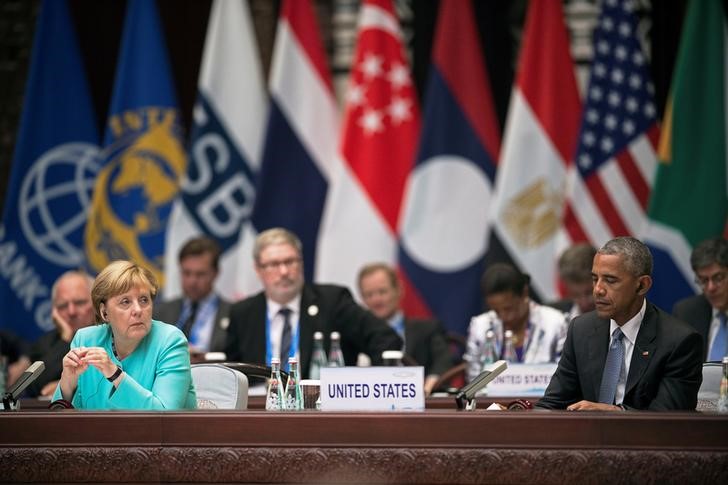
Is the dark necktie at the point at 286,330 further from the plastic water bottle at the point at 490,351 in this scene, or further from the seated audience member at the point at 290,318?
the plastic water bottle at the point at 490,351

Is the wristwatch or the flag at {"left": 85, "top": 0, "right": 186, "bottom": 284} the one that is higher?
the flag at {"left": 85, "top": 0, "right": 186, "bottom": 284}

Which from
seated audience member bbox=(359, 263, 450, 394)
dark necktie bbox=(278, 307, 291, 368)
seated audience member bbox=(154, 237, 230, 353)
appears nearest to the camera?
dark necktie bbox=(278, 307, 291, 368)

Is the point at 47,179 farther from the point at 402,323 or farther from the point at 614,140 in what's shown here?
the point at 614,140

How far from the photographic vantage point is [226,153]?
8117 millimetres

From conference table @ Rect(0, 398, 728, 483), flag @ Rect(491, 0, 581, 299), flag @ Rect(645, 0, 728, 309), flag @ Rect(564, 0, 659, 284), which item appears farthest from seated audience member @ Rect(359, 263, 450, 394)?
conference table @ Rect(0, 398, 728, 483)

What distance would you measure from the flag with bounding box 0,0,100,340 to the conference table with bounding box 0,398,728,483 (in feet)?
15.0

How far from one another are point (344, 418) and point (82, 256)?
17.1 ft

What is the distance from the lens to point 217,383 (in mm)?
4250

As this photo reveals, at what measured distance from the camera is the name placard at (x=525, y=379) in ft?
16.7

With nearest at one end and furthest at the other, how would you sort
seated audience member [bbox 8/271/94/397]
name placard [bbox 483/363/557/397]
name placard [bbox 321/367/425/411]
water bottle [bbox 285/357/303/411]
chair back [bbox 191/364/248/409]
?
name placard [bbox 321/367/425/411] → water bottle [bbox 285/357/303/411] → chair back [bbox 191/364/248/409] → name placard [bbox 483/363/557/397] → seated audience member [bbox 8/271/94/397]

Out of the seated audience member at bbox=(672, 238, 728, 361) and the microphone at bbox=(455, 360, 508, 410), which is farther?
the seated audience member at bbox=(672, 238, 728, 361)

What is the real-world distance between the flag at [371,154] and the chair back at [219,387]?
359cm

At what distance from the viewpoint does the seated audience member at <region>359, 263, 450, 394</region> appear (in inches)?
265

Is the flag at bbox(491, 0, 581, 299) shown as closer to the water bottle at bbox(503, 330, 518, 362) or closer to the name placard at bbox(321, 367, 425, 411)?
the water bottle at bbox(503, 330, 518, 362)
